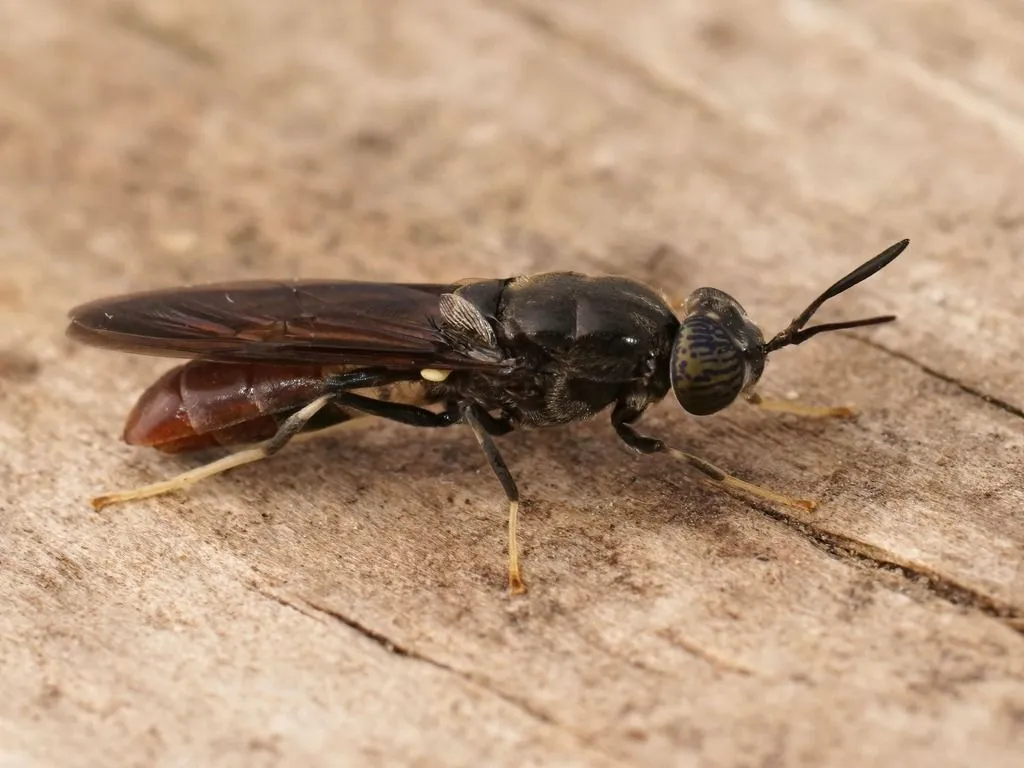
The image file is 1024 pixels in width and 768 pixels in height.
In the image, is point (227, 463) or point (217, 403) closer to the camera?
point (227, 463)

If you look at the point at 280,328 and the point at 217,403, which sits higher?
the point at 280,328

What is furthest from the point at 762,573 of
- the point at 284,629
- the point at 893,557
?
the point at 284,629

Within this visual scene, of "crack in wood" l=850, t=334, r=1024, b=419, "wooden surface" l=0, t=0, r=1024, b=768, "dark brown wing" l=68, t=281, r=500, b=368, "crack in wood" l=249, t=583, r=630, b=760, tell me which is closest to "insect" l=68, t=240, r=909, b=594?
"dark brown wing" l=68, t=281, r=500, b=368

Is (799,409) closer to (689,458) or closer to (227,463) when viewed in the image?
(689,458)

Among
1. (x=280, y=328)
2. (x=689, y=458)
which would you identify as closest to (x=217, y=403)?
(x=280, y=328)

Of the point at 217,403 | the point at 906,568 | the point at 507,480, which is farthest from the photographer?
the point at 217,403

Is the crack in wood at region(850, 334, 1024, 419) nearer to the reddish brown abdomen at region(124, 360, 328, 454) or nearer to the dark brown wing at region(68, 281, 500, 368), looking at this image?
the dark brown wing at region(68, 281, 500, 368)

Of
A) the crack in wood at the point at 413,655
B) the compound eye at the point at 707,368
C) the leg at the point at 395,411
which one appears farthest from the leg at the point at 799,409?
the crack in wood at the point at 413,655
